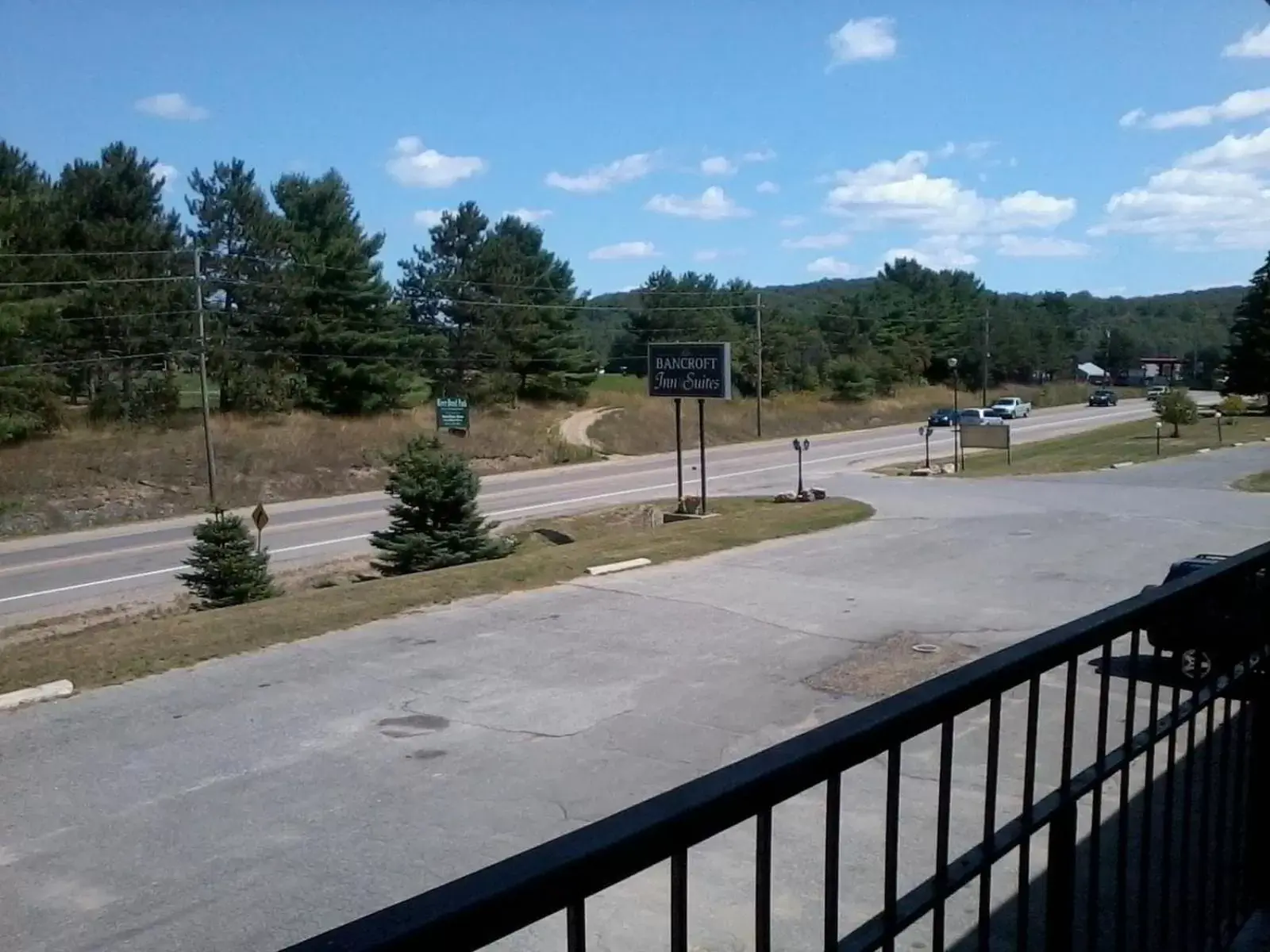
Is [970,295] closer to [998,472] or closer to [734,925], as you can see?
[998,472]

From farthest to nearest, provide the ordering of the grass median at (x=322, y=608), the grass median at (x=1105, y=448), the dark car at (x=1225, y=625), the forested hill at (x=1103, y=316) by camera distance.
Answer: the forested hill at (x=1103, y=316), the grass median at (x=1105, y=448), the grass median at (x=322, y=608), the dark car at (x=1225, y=625)

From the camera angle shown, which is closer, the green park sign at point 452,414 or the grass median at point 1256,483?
the grass median at point 1256,483

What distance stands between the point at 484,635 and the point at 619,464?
3547cm

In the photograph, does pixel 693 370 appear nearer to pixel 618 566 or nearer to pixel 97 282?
pixel 618 566

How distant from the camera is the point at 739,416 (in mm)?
65688

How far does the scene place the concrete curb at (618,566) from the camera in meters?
17.6

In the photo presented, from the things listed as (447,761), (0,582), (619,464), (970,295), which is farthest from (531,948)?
(970,295)

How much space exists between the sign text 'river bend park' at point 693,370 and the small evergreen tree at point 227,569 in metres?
13.5

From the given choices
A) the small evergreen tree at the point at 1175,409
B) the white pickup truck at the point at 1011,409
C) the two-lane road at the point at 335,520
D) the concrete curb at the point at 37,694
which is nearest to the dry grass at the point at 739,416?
the two-lane road at the point at 335,520

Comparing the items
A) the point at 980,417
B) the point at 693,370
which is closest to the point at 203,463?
the point at 693,370

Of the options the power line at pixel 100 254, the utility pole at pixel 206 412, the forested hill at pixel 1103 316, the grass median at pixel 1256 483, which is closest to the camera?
the grass median at pixel 1256 483

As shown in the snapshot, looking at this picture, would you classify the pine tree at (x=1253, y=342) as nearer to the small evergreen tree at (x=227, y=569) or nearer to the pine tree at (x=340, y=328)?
the pine tree at (x=340, y=328)

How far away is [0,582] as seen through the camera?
2377cm

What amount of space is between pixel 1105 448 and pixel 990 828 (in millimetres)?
47956
